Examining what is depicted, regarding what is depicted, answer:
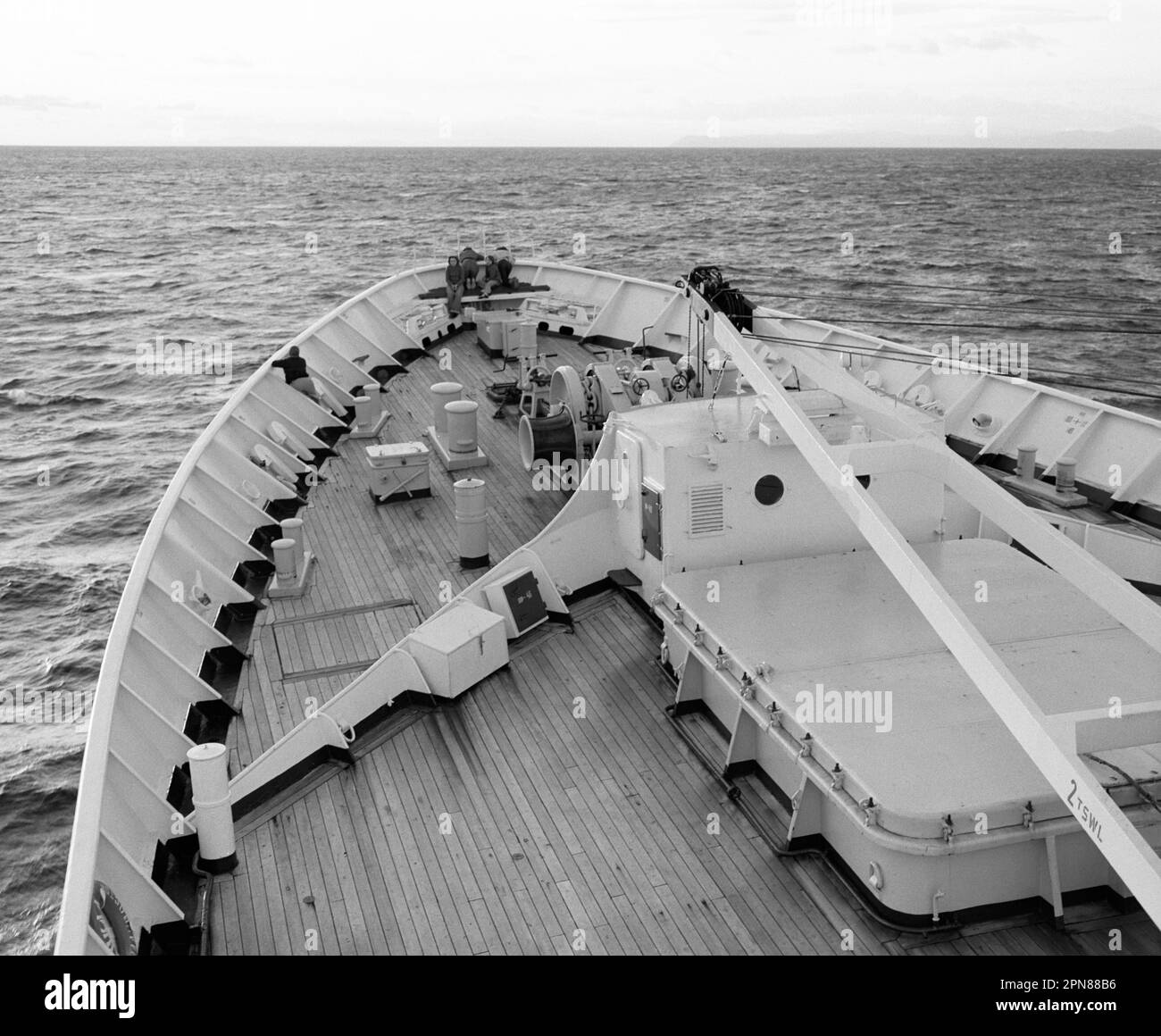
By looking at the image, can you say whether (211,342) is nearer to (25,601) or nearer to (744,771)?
(25,601)

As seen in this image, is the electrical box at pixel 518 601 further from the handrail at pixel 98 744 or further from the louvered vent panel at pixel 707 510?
the handrail at pixel 98 744

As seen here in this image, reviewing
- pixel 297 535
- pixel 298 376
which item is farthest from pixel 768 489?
pixel 298 376

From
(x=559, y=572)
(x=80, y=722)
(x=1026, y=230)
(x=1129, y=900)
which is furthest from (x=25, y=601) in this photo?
(x=1026, y=230)

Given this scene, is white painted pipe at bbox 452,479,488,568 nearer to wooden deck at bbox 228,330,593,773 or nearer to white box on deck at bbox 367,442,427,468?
wooden deck at bbox 228,330,593,773

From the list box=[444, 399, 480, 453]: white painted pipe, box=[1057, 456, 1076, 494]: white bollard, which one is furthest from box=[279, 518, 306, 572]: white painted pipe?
box=[1057, 456, 1076, 494]: white bollard

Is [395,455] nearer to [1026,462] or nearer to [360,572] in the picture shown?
[360,572]

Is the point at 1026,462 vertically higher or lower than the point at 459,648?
higher
